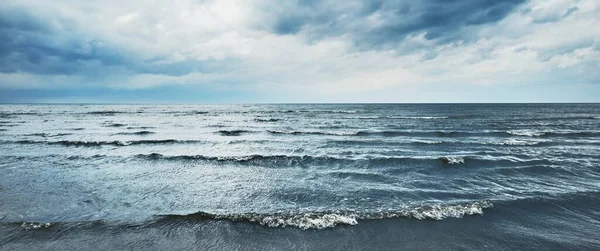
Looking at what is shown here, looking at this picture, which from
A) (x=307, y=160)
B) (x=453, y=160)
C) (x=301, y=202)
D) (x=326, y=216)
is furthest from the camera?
(x=307, y=160)

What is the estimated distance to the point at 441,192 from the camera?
9719 millimetres

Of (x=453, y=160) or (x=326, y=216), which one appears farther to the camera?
(x=453, y=160)

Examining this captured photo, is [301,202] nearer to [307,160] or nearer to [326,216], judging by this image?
[326,216]

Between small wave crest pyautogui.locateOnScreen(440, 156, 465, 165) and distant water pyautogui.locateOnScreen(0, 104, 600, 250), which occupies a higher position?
small wave crest pyautogui.locateOnScreen(440, 156, 465, 165)

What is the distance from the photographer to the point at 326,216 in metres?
7.36

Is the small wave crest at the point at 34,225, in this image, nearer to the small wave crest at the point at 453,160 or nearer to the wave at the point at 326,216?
the wave at the point at 326,216

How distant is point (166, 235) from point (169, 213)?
153 centimetres

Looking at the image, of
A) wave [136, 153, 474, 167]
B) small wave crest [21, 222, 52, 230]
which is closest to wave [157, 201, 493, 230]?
small wave crest [21, 222, 52, 230]

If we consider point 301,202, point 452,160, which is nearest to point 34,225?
point 301,202

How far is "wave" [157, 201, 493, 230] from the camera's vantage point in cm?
707

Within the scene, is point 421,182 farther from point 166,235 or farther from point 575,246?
point 166,235

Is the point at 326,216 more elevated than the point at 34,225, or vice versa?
the point at 326,216

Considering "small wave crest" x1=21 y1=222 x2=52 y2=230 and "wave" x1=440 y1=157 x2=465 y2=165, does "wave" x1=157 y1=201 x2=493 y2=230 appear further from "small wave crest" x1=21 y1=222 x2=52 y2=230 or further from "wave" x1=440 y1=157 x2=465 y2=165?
"wave" x1=440 y1=157 x2=465 y2=165

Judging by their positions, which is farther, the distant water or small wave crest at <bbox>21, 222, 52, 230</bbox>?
small wave crest at <bbox>21, 222, 52, 230</bbox>
